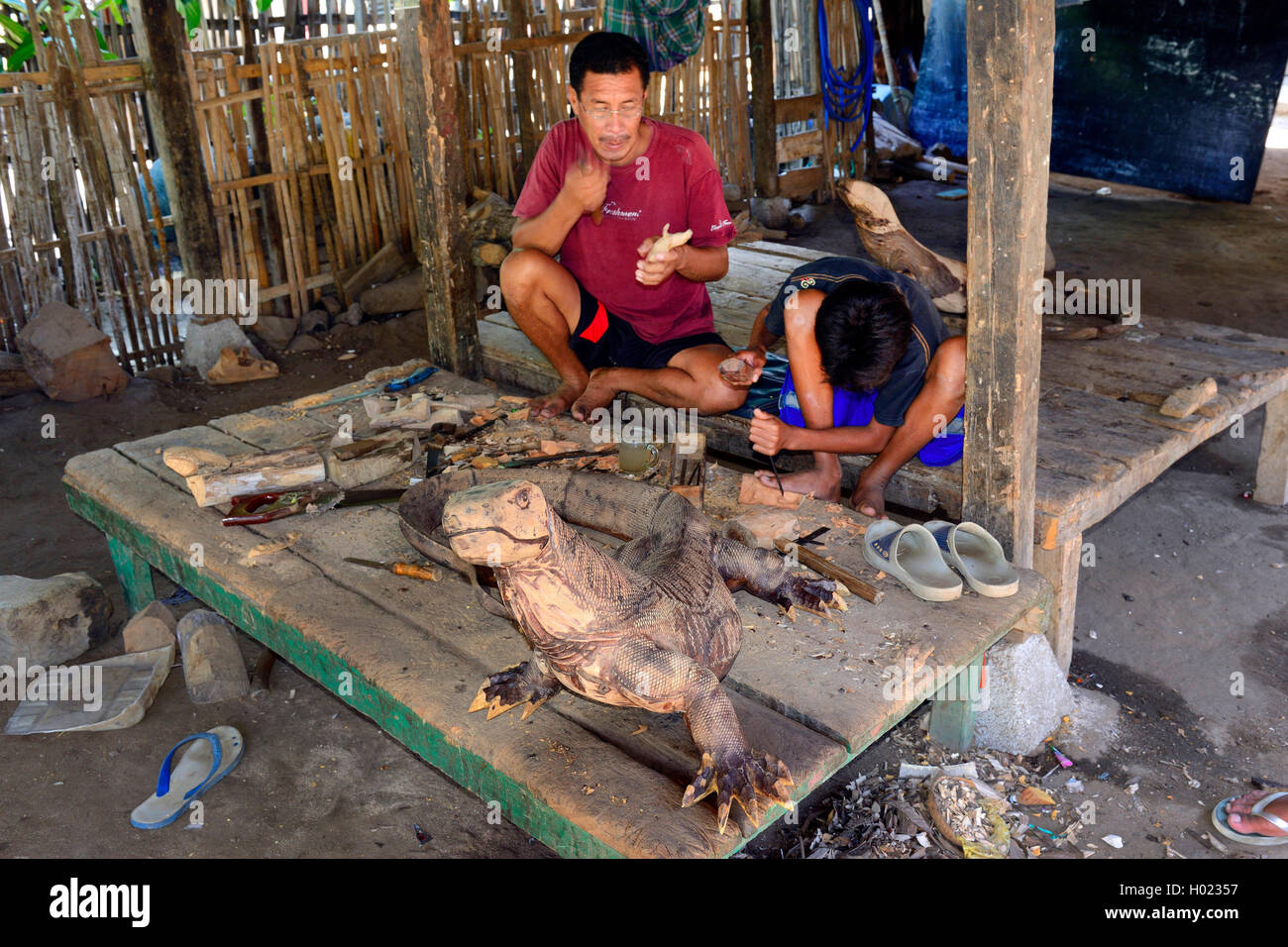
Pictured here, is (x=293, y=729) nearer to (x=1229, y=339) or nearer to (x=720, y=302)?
(x=720, y=302)

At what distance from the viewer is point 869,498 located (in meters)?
3.82

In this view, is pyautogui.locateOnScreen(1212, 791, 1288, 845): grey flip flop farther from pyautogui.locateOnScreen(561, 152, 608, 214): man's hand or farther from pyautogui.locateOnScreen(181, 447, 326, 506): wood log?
pyautogui.locateOnScreen(181, 447, 326, 506): wood log

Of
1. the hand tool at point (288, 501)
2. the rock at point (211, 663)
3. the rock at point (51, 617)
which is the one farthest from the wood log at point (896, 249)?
the rock at point (51, 617)

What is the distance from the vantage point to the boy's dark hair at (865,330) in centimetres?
353

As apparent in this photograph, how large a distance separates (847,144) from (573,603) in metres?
9.14

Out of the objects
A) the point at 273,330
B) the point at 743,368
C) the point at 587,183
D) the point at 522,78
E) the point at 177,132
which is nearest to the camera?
the point at 743,368

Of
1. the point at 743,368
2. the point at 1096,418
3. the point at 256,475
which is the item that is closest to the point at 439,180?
the point at 256,475

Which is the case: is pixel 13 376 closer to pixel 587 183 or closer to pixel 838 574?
pixel 587 183

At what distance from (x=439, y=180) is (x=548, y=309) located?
0.81 meters

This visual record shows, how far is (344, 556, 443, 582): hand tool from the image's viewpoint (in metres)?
3.26

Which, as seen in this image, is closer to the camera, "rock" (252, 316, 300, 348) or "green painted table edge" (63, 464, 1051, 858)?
"green painted table edge" (63, 464, 1051, 858)

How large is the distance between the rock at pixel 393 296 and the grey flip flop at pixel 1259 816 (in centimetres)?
609

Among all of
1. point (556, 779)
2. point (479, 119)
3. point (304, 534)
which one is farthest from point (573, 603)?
point (479, 119)

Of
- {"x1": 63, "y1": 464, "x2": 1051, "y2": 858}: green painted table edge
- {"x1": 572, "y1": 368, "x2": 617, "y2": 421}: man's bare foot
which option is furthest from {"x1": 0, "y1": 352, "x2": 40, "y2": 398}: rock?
{"x1": 572, "y1": 368, "x2": 617, "y2": 421}: man's bare foot
